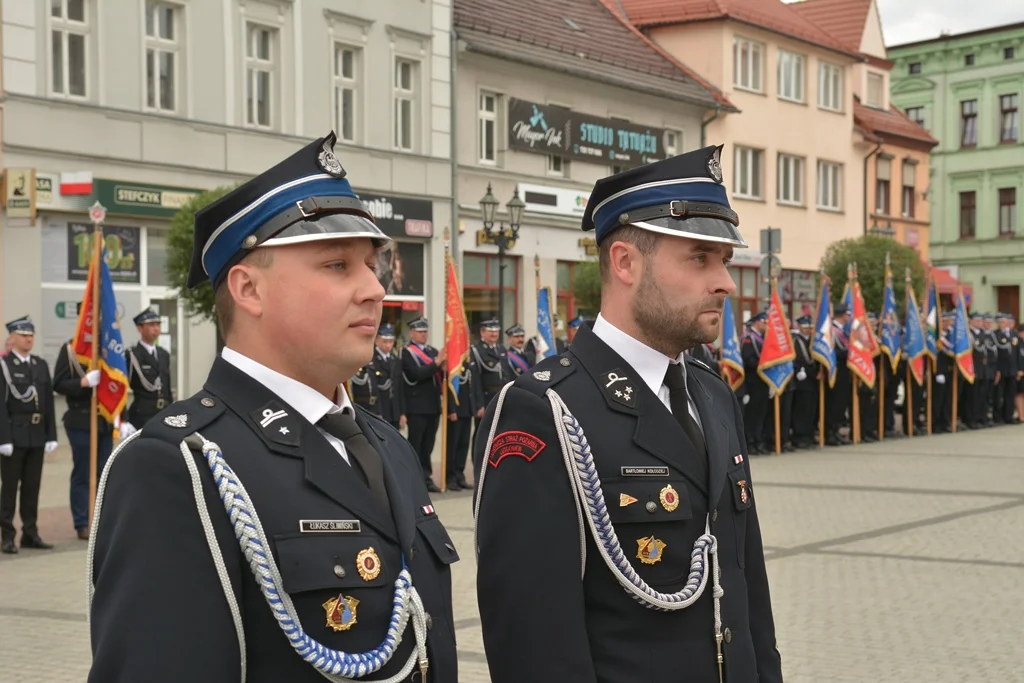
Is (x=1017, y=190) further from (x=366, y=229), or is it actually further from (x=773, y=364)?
(x=366, y=229)

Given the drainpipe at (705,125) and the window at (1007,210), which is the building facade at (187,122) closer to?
the drainpipe at (705,125)

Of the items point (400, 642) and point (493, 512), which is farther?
point (493, 512)

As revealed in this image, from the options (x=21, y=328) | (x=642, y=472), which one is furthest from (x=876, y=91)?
(x=642, y=472)

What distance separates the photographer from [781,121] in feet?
137

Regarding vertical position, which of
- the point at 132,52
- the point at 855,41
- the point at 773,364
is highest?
the point at 855,41

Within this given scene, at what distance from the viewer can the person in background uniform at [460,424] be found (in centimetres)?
1728

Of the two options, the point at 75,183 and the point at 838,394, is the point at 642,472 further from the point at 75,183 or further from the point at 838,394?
the point at 838,394

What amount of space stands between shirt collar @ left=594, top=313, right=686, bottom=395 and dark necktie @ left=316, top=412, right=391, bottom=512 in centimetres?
107

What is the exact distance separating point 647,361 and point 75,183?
1976 cm

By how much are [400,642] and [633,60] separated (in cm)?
3560

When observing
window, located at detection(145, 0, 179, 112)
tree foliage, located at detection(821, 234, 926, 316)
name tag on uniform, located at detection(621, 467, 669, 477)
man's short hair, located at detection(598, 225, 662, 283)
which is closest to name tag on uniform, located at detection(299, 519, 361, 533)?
name tag on uniform, located at detection(621, 467, 669, 477)

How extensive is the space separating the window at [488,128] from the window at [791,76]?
13.1 m

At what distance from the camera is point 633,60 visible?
3709 centimetres

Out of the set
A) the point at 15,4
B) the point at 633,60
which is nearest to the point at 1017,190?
the point at 633,60
